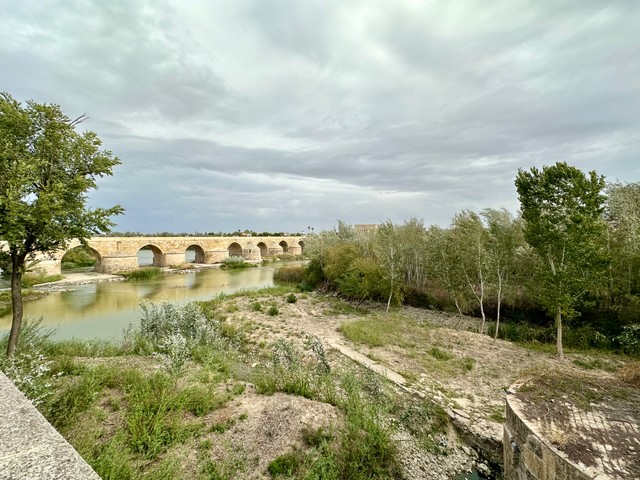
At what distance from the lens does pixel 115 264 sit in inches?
1425

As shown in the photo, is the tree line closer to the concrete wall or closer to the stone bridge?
the concrete wall

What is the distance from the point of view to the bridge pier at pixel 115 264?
118 feet

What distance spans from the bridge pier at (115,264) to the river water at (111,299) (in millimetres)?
5641

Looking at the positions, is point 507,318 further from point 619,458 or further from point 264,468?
point 264,468

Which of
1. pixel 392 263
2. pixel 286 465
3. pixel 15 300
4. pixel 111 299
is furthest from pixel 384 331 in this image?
pixel 111 299

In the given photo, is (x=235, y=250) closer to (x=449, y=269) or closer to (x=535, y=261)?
(x=449, y=269)

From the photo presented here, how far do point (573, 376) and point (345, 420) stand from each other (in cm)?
546

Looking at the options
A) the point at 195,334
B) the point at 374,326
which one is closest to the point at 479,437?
the point at 374,326

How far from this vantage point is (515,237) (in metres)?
15.5

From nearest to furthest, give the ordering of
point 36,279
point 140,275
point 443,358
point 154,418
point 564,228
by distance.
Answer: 1. point 154,418
2. point 564,228
3. point 443,358
4. point 36,279
5. point 140,275

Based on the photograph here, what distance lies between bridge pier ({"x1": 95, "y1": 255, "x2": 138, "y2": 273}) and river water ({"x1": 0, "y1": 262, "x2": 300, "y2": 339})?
18.5 ft

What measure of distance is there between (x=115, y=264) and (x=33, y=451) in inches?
1620

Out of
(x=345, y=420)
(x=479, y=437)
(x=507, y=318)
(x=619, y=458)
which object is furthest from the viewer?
(x=507, y=318)

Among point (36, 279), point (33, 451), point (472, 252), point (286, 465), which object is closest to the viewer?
point (33, 451)
